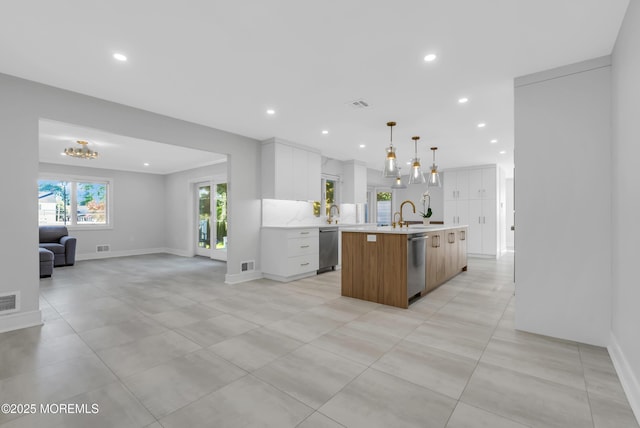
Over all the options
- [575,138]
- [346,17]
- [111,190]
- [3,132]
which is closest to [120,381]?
[3,132]

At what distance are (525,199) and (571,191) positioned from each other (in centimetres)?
35

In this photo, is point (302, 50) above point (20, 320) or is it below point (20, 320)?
above

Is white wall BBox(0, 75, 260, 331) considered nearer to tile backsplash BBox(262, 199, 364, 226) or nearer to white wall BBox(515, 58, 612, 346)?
tile backsplash BBox(262, 199, 364, 226)

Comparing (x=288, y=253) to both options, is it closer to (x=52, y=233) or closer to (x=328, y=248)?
(x=328, y=248)

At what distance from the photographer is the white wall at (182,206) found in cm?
829

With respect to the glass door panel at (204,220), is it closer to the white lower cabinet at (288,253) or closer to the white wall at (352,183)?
the white lower cabinet at (288,253)

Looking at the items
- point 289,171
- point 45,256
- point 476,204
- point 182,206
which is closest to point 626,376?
point 289,171

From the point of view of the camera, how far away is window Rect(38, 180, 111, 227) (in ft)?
24.9

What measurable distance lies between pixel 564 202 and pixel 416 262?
5.53 ft

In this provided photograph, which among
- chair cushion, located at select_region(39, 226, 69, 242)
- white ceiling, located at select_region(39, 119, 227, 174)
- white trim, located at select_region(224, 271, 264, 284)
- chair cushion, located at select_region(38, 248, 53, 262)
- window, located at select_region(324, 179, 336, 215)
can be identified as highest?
white ceiling, located at select_region(39, 119, 227, 174)

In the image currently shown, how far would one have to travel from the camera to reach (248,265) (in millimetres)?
5328

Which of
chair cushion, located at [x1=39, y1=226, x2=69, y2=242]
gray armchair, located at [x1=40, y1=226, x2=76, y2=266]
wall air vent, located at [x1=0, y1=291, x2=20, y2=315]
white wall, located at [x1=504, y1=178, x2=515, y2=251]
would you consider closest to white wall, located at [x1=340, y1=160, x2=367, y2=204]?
white wall, located at [x1=504, y1=178, x2=515, y2=251]

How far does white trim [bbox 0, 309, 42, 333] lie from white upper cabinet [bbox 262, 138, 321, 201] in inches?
134

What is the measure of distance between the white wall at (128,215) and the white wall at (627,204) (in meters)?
10.2
